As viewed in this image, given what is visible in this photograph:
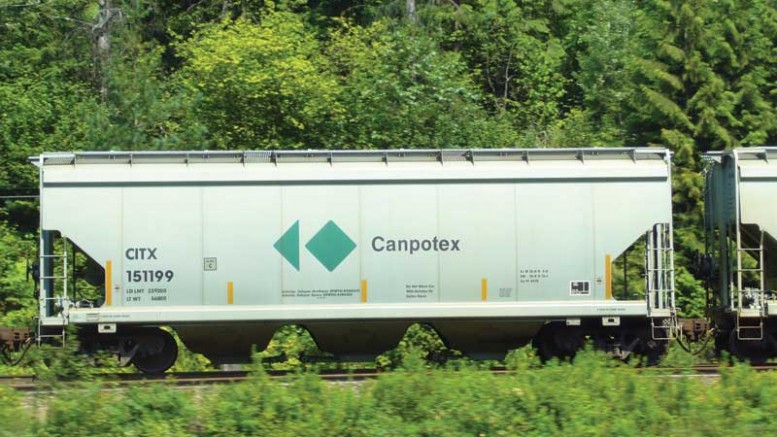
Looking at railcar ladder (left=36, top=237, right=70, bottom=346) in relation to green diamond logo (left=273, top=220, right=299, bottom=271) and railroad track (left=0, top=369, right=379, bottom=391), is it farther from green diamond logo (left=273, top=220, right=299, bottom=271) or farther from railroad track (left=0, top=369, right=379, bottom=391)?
green diamond logo (left=273, top=220, right=299, bottom=271)

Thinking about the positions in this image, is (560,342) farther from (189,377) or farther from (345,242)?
(189,377)

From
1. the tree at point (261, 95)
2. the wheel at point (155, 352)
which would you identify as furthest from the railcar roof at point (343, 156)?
the tree at point (261, 95)

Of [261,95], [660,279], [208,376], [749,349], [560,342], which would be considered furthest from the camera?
[261,95]

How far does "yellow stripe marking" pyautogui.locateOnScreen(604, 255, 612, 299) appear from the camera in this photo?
14680 millimetres

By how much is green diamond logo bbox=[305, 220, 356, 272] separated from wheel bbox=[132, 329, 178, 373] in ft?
8.21

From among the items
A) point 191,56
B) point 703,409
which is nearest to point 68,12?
point 191,56

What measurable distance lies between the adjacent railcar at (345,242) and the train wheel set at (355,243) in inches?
0.8

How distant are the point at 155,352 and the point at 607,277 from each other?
21.5ft

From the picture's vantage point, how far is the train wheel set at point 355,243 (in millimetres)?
14320

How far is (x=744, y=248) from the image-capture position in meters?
15.5

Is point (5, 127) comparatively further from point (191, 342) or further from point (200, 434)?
point (200, 434)

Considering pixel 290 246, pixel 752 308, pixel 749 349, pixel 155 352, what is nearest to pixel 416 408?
pixel 290 246

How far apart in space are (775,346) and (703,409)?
639 cm

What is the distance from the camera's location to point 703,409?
9.77 m
